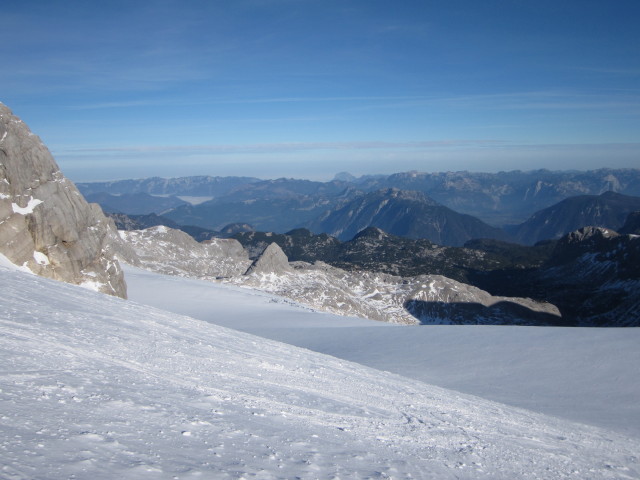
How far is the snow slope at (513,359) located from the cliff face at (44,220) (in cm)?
983

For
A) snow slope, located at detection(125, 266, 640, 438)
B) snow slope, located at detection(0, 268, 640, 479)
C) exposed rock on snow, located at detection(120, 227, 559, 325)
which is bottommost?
exposed rock on snow, located at detection(120, 227, 559, 325)

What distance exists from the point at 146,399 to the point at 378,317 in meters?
73.7

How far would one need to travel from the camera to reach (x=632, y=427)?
1201 cm

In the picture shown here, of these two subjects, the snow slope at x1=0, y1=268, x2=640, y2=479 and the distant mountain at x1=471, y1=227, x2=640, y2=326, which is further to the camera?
the distant mountain at x1=471, y1=227, x2=640, y2=326

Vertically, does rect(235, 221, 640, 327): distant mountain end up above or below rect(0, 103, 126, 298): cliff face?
below

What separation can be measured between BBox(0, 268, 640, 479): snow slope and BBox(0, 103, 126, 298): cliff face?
11.7 meters

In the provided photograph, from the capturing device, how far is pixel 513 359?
1786 cm

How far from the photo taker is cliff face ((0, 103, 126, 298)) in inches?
923

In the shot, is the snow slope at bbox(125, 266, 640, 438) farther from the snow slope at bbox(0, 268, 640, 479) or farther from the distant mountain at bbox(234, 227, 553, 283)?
the distant mountain at bbox(234, 227, 553, 283)

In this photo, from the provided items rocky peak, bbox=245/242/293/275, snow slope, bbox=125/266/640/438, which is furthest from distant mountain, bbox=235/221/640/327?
snow slope, bbox=125/266/640/438

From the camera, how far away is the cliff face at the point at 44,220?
2344cm

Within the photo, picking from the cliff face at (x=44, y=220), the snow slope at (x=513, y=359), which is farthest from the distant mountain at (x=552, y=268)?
the cliff face at (x=44, y=220)

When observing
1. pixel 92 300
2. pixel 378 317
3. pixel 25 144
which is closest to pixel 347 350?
pixel 92 300

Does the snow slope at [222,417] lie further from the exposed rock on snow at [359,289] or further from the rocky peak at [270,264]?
the rocky peak at [270,264]
